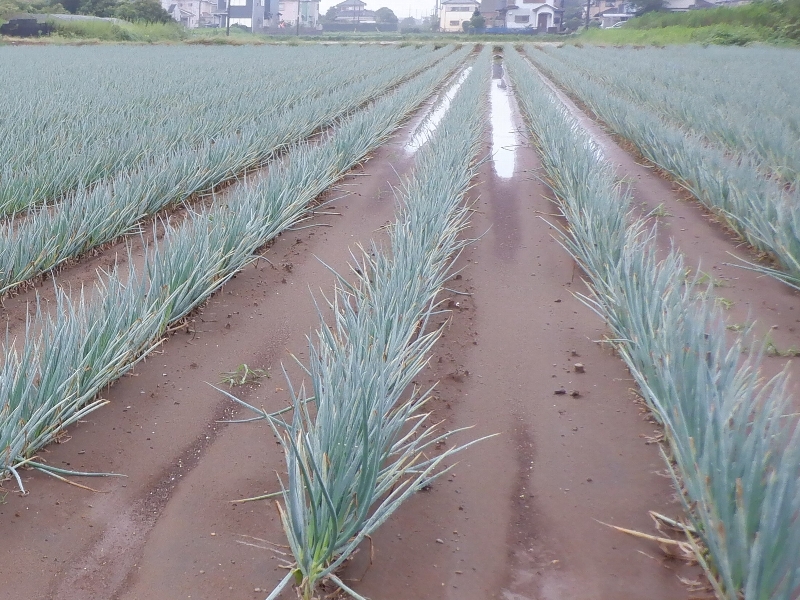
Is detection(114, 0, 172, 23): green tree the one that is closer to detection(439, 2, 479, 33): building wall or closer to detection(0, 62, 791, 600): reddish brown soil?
detection(0, 62, 791, 600): reddish brown soil

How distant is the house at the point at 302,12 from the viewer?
75250 mm

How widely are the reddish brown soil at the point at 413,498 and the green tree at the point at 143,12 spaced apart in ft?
130

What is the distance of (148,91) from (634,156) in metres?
6.38

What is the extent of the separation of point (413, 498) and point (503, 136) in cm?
767

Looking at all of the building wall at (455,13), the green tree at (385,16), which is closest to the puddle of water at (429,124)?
the building wall at (455,13)

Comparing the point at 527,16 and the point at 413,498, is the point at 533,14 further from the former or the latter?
the point at 413,498

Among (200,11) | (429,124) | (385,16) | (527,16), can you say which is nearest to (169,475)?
(429,124)

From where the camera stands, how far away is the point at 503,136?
9.29 meters

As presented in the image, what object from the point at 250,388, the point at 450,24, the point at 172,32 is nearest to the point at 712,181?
the point at 250,388

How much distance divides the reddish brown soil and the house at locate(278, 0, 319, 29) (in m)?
72.7

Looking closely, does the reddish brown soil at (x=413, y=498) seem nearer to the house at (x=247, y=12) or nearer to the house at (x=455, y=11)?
the house at (x=247, y=12)

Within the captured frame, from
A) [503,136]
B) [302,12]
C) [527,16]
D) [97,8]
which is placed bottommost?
[503,136]

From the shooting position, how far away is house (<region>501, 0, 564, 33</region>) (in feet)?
210

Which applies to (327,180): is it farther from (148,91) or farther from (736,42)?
(736,42)
